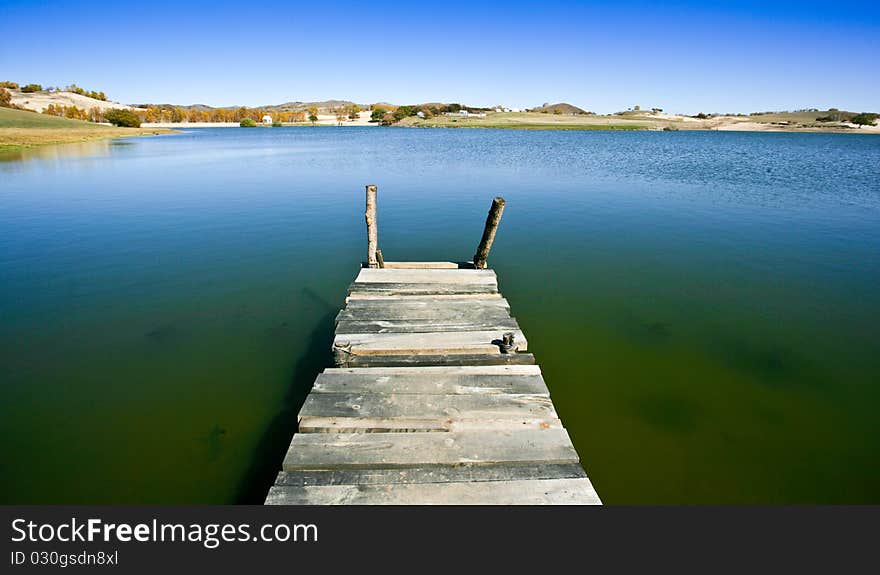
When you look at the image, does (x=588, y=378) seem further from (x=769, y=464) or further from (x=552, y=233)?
(x=552, y=233)

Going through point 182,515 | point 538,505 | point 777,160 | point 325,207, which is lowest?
point 182,515

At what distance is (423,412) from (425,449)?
656 millimetres

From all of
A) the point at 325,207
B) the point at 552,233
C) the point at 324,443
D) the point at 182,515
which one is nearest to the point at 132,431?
the point at 182,515

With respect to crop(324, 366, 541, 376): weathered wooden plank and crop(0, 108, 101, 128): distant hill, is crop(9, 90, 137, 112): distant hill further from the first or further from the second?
crop(324, 366, 541, 376): weathered wooden plank

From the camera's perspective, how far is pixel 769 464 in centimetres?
702

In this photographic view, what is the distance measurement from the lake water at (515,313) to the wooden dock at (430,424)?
204 cm

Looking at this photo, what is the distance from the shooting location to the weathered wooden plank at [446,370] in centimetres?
662

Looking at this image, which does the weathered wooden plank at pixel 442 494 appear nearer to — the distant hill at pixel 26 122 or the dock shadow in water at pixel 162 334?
the dock shadow in water at pixel 162 334

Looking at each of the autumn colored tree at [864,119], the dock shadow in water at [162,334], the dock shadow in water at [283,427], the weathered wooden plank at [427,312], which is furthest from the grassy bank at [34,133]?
the autumn colored tree at [864,119]

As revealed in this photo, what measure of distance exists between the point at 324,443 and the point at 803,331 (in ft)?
40.8

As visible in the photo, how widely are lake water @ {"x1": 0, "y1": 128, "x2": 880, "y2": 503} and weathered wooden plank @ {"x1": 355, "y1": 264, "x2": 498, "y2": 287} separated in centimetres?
200

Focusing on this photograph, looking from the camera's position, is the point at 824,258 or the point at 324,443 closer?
the point at 324,443

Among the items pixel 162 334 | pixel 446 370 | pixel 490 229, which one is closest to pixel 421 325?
pixel 446 370

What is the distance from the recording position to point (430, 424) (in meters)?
5.53
